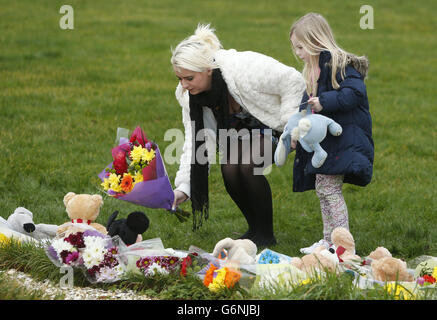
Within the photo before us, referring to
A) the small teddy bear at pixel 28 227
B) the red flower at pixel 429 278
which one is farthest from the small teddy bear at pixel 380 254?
the small teddy bear at pixel 28 227

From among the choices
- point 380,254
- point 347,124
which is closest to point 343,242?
point 380,254

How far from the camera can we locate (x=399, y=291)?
298cm

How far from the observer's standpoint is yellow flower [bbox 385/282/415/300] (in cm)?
291

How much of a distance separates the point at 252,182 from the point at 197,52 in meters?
0.98

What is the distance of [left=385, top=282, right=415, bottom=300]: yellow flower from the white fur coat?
146 cm

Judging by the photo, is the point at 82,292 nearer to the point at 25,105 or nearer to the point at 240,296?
the point at 240,296

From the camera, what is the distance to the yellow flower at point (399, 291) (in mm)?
2910

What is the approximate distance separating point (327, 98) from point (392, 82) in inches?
256

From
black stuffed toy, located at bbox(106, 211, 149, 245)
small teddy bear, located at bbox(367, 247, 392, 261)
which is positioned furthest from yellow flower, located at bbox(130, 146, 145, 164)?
small teddy bear, located at bbox(367, 247, 392, 261)

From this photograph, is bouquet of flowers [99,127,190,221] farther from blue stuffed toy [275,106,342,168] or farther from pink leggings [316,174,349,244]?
pink leggings [316,174,349,244]

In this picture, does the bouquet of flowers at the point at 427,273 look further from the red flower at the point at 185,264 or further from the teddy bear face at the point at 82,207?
the teddy bear face at the point at 82,207

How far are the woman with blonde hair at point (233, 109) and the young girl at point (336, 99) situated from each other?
0.19 meters
